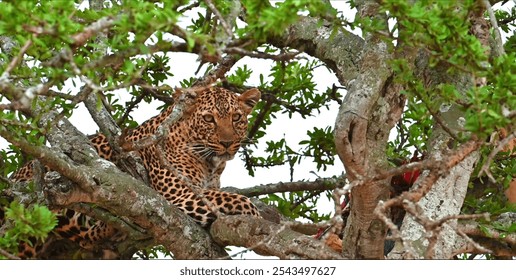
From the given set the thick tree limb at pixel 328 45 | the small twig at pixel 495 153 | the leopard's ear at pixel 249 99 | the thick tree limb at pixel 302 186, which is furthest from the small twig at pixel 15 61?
the leopard's ear at pixel 249 99

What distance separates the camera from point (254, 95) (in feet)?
Answer: 31.3

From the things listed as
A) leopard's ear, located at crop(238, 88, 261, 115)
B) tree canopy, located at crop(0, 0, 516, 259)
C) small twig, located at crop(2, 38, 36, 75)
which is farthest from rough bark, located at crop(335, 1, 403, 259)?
leopard's ear, located at crop(238, 88, 261, 115)

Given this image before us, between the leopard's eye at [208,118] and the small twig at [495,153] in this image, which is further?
the leopard's eye at [208,118]

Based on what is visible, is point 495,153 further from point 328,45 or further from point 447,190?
point 328,45

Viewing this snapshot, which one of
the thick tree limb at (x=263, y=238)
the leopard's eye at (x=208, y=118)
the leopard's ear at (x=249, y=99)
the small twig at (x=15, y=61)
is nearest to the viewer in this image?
the small twig at (x=15, y=61)

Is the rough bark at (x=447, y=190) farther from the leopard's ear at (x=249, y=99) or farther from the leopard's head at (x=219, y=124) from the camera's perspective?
the leopard's head at (x=219, y=124)

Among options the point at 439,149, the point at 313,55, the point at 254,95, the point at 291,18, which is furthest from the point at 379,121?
the point at 254,95

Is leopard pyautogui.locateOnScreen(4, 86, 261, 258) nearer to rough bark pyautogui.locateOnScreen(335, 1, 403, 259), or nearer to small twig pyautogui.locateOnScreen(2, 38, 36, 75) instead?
rough bark pyautogui.locateOnScreen(335, 1, 403, 259)

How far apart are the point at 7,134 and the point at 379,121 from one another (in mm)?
2362

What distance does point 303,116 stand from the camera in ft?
30.1

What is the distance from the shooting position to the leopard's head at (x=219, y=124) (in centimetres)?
975

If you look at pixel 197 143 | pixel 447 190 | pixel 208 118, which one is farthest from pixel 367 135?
pixel 197 143

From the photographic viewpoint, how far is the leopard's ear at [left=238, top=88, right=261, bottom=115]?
9.45 metres

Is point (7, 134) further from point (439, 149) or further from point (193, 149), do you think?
point (193, 149)
